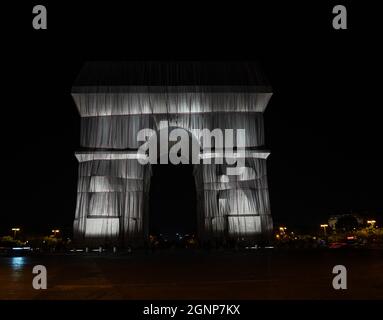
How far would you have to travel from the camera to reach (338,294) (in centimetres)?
1032

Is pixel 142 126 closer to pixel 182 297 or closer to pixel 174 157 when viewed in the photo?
pixel 174 157

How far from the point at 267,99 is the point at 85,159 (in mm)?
13136

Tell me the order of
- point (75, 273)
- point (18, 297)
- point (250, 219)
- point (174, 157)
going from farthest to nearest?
point (174, 157) < point (250, 219) < point (75, 273) < point (18, 297)

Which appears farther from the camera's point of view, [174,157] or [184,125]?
[174,157]

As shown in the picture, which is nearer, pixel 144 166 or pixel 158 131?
pixel 158 131

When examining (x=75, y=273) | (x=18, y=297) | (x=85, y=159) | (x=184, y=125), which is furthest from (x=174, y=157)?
(x=18, y=297)

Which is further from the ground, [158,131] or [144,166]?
[158,131]

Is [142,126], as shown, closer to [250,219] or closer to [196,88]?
[196,88]
